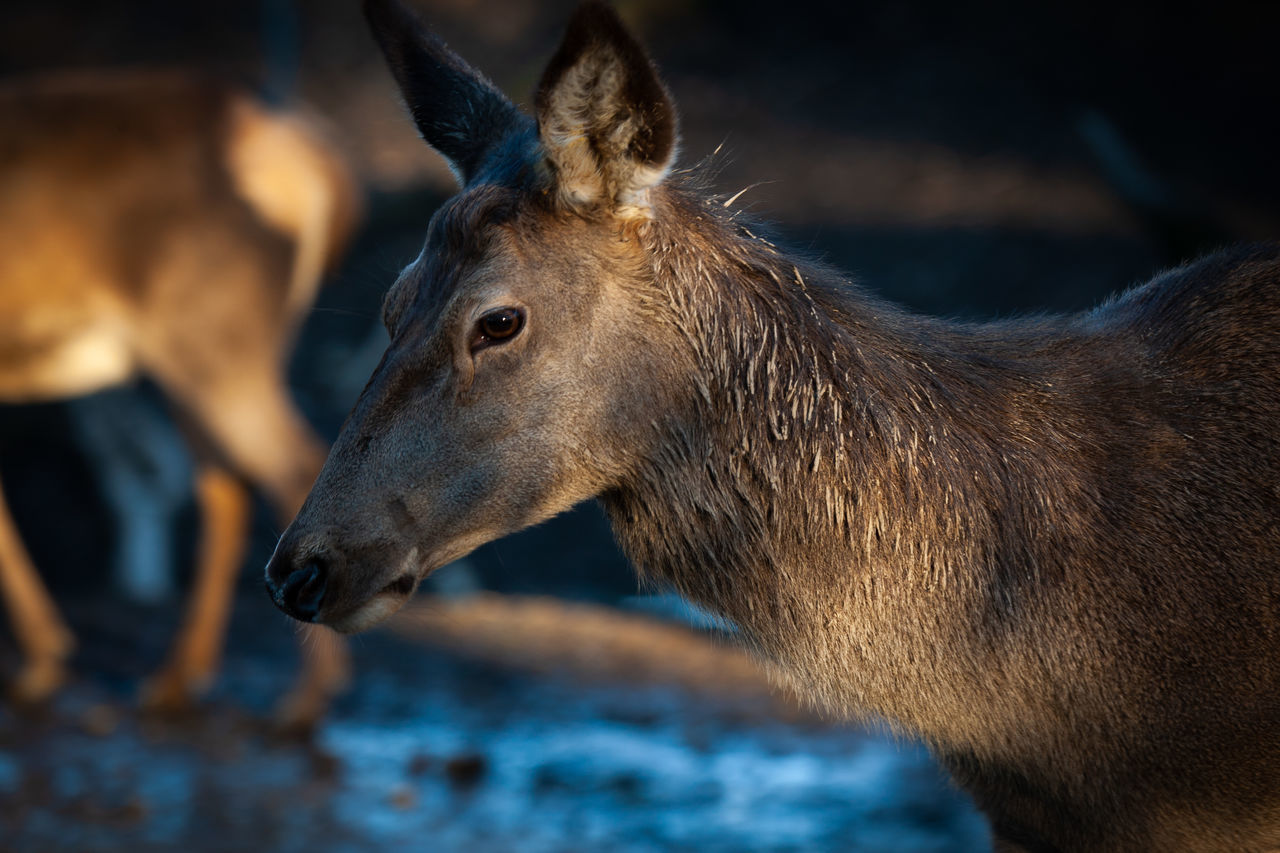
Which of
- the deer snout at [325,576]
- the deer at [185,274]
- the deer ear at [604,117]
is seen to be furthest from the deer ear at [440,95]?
the deer at [185,274]

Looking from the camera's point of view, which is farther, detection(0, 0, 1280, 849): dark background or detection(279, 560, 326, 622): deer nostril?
detection(0, 0, 1280, 849): dark background

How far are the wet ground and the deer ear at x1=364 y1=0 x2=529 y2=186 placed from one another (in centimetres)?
290

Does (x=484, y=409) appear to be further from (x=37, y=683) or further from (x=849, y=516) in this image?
(x=37, y=683)

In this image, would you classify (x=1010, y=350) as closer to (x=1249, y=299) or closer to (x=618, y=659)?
(x=1249, y=299)

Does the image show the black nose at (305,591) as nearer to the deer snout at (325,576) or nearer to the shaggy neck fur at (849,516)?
the deer snout at (325,576)

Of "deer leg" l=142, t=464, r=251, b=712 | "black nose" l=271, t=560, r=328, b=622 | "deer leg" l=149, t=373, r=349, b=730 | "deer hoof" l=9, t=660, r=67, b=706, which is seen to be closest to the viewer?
"black nose" l=271, t=560, r=328, b=622

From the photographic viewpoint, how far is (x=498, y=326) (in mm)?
2562

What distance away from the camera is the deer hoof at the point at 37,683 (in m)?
6.43

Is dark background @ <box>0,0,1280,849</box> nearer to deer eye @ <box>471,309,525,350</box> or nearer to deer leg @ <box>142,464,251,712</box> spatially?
deer leg @ <box>142,464,251,712</box>

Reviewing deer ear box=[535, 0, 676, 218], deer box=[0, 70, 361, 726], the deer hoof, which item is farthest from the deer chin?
the deer hoof

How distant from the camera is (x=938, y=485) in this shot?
2.63 m

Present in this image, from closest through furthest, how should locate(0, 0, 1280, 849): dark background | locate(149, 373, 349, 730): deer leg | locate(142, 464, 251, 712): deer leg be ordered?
locate(149, 373, 349, 730): deer leg, locate(142, 464, 251, 712): deer leg, locate(0, 0, 1280, 849): dark background

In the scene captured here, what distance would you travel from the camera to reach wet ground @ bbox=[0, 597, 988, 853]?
4.97 metres

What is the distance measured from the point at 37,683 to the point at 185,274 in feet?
7.32
